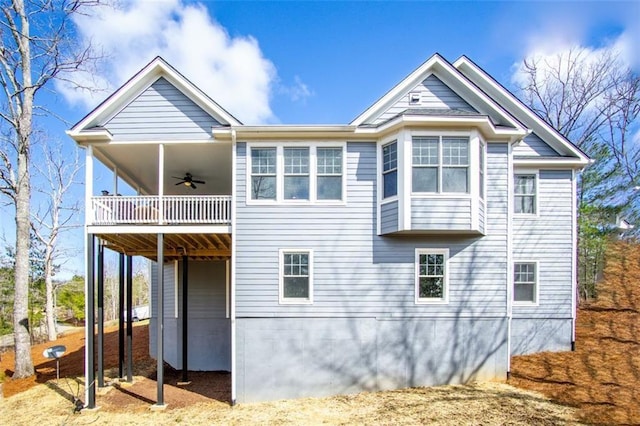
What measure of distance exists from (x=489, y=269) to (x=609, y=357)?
14.1 ft

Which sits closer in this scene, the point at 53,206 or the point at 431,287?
the point at 431,287

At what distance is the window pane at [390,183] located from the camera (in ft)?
31.2

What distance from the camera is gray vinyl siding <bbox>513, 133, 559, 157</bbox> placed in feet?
40.1

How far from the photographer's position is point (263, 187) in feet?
32.7

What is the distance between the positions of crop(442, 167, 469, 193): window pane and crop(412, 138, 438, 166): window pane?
0.40 metres

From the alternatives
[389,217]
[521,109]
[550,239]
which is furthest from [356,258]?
[521,109]

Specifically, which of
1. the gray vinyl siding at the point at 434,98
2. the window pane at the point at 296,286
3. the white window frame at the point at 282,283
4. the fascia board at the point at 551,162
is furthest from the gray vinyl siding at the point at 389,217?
the fascia board at the point at 551,162

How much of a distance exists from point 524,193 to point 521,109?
267 cm

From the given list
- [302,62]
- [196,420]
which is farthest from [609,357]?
[302,62]

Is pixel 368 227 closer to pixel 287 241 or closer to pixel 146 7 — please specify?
pixel 287 241

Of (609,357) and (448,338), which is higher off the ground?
(448,338)

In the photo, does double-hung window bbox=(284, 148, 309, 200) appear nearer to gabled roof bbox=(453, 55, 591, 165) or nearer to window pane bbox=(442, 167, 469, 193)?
window pane bbox=(442, 167, 469, 193)

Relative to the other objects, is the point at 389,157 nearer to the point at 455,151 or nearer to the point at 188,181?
the point at 455,151

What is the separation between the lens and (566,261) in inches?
468
